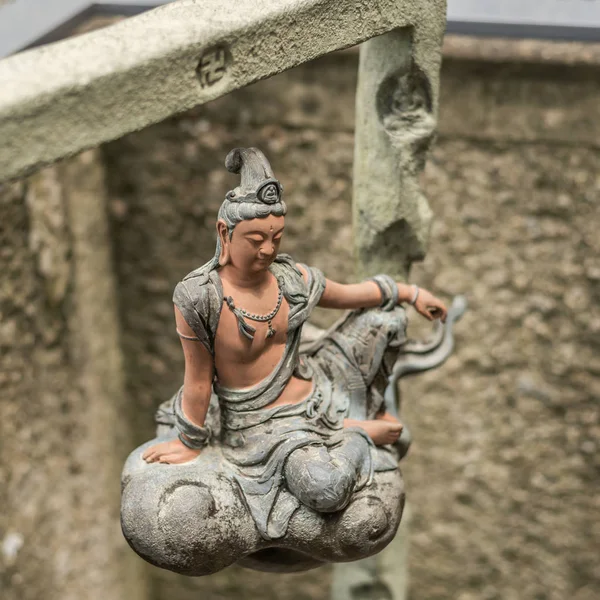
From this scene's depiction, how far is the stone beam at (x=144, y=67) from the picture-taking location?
4.60 feet

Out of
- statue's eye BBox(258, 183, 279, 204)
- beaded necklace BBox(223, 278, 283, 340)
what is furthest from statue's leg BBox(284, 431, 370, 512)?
statue's eye BBox(258, 183, 279, 204)

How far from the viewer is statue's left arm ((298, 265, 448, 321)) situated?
6.55 ft

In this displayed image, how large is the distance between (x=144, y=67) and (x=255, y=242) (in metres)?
0.38

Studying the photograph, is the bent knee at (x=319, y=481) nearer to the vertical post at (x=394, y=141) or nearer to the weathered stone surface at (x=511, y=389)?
the vertical post at (x=394, y=141)

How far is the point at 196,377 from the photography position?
1.84m

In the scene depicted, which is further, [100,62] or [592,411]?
[592,411]

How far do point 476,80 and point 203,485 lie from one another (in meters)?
1.80

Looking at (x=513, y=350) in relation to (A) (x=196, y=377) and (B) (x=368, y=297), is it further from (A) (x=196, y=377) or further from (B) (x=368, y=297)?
(A) (x=196, y=377)

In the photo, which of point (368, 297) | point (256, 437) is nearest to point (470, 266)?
point (368, 297)

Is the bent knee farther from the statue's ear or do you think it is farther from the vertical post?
the vertical post

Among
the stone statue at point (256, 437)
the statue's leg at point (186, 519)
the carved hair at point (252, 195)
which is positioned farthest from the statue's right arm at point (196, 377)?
the carved hair at point (252, 195)

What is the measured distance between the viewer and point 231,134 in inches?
132

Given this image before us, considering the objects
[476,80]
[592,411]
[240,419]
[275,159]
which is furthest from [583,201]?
[240,419]

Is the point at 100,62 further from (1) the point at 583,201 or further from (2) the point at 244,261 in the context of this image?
(1) the point at 583,201
